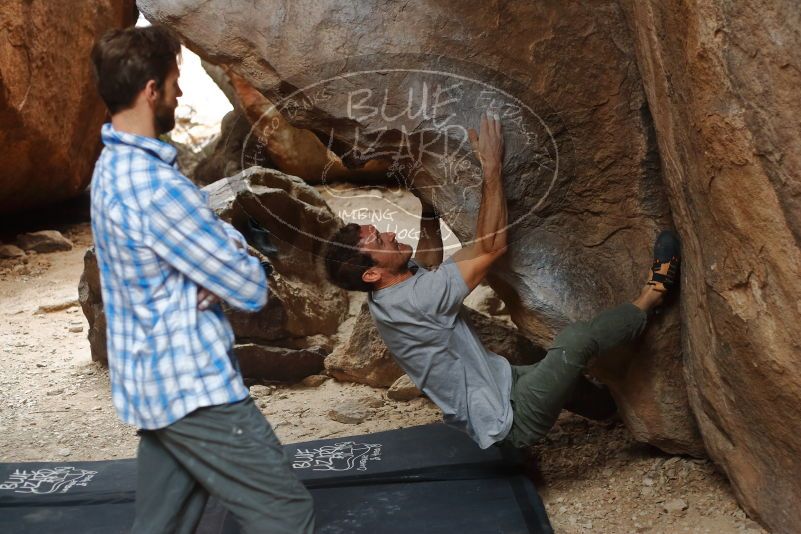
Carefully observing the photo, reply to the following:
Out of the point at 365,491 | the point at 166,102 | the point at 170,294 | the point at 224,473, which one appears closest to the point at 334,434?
the point at 365,491

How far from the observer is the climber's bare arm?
2.87 meters

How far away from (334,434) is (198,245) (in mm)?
2097

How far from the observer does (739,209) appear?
7.41 ft

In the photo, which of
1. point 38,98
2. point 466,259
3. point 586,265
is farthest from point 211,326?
point 38,98

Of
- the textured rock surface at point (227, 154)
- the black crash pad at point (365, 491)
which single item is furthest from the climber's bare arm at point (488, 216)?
the textured rock surface at point (227, 154)

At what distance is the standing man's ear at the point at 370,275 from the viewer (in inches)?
116

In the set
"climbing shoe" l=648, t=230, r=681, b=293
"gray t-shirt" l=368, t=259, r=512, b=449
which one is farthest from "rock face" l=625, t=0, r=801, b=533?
"gray t-shirt" l=368, t=259, r=512, b=449

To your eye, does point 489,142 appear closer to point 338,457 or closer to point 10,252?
point 338,457

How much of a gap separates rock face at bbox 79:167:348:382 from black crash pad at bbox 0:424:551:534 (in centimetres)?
89

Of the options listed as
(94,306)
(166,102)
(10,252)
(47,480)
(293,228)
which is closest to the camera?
(166,102)

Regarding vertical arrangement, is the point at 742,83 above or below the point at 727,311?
above

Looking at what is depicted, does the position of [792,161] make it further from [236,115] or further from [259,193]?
[236,115]

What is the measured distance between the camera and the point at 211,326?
2.00 m

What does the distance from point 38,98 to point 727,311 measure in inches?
231
